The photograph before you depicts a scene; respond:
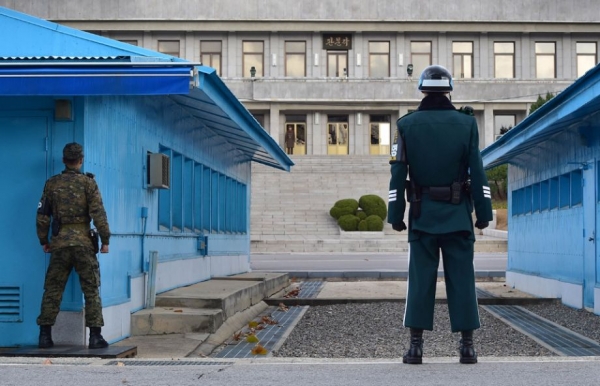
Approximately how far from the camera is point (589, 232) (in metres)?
15.5

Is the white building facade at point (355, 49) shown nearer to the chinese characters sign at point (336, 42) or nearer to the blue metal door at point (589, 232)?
the chinese characters sign at point (336, 42)

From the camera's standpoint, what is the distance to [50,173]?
33.2 ft

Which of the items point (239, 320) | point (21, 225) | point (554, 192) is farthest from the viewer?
point (554, 192)

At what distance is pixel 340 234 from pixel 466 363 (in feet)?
128

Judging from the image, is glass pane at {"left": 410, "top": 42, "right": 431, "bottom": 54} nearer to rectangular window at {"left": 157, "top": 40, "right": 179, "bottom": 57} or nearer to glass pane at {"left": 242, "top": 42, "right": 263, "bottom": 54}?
glass pane at {"left": 242, "top": 42, "right": 263, "bottom": 54}

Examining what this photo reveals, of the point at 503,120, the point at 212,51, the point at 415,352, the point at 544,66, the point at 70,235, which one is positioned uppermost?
the point at 212,51

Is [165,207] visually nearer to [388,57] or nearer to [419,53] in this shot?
[388,57]

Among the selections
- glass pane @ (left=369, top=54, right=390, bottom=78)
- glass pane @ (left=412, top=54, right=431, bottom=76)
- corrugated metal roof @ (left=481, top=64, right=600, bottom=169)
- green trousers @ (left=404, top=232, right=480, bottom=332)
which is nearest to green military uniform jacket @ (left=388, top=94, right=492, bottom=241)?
green trousers @ (left=404, top=232, right=480, bottom=332)

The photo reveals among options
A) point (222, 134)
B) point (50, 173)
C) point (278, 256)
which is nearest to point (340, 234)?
point (278, 256)

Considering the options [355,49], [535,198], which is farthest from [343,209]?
[535,198]

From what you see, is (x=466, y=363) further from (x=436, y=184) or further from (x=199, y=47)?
(x=199, y=47)

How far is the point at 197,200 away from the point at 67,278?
803 cm

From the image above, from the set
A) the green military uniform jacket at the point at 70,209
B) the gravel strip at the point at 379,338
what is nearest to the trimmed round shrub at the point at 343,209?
the gravel strip at the point at 379,338

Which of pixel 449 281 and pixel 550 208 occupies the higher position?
pixel 550 208
